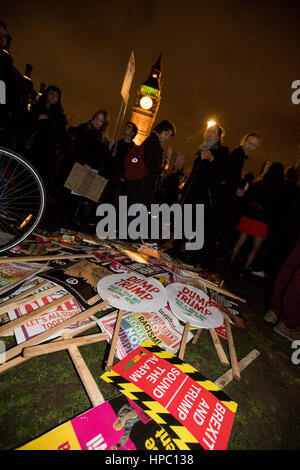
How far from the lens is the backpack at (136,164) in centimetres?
359

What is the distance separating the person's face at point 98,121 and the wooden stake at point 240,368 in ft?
14.1

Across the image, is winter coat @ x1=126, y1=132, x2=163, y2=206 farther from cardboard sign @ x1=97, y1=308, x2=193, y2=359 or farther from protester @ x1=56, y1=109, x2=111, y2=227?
cardboard sign @ x1=97, y1=308, x2=193, y2=359

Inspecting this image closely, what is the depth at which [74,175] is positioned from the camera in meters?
3.92

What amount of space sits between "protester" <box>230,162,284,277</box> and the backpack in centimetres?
218

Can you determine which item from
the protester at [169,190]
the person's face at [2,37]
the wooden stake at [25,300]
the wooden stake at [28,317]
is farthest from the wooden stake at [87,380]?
the protester at [169,190]

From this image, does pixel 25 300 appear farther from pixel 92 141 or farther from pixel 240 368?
pixel 92 141

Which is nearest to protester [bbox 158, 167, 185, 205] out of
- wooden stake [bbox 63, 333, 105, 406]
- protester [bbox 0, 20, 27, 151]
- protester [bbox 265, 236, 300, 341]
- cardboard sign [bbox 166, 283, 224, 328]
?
protester [bbox 0, 20, 27, 151]

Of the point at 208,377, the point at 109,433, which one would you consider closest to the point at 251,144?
the point at 208,377

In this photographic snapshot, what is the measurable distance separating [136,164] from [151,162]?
0.26 metres

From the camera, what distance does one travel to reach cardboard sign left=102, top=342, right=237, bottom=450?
44.4 inches

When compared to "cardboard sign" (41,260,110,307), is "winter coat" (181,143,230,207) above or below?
above

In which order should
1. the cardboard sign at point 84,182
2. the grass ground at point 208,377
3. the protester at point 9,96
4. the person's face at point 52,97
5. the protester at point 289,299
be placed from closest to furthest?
the grass ground at point 208,377 → the protester at point 289,299 → the protester at point 9,96 → the person's face at point 52,97 → the cardboard sign at point 84,182

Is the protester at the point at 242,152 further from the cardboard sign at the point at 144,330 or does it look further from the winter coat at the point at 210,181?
the cardboard sign at the point at 144,330
